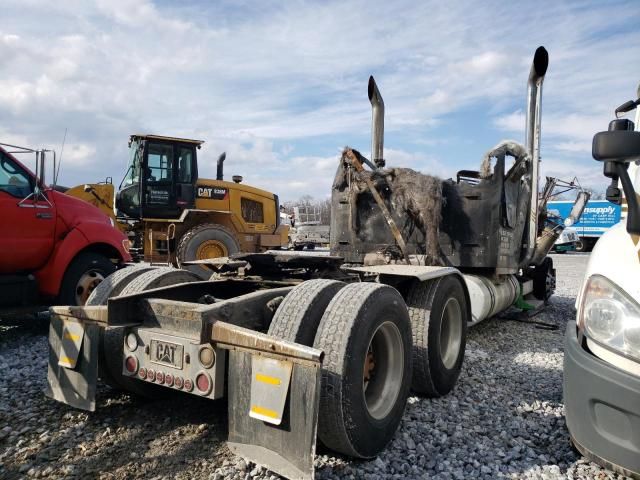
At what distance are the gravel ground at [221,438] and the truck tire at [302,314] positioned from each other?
770 mm

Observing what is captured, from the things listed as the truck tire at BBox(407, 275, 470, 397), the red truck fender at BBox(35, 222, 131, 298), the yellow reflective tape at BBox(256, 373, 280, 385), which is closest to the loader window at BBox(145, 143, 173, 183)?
the red truck fender at BBox(35, 222, 131, 298)

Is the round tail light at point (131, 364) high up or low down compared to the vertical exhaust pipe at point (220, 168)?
down

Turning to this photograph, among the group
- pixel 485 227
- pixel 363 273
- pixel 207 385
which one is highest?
pixel 485 227

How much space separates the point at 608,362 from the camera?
2.49 m

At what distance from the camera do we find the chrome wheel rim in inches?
133

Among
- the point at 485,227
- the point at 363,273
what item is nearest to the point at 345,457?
the point at 363,273

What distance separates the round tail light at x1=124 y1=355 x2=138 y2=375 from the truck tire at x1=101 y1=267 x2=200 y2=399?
194 millimetres

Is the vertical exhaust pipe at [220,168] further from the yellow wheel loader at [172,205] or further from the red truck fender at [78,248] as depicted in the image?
the red truck fender at [78,248]

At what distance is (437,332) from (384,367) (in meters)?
1.05

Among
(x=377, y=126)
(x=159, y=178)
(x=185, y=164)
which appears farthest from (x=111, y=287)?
(x=185, y=164)

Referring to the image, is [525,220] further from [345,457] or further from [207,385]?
[207,385]

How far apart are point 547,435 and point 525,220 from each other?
4655 millimetres

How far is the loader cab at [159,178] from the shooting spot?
38.7 ft

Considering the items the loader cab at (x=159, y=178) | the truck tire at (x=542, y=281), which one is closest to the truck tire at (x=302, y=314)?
the truck tire at (x=542, y=281)
